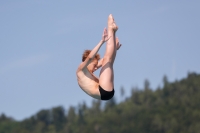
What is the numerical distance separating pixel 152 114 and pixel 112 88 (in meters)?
150

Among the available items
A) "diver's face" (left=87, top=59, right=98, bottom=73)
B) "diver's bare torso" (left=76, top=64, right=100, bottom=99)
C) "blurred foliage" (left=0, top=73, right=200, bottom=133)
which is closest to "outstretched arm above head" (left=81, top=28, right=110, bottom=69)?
"diver's bare torso" (left=76, top=64, right=100, bottom=99)

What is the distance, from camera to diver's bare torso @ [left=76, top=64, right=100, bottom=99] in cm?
1727

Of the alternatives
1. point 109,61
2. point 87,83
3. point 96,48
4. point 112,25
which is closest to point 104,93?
point 87,83

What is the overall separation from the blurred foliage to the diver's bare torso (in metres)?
130

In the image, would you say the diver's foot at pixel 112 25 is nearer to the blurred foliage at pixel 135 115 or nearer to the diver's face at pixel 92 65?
the diver's face at pixel 92 65

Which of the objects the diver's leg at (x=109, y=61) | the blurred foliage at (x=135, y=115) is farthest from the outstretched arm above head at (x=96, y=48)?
the blurred foliage at (x=135, y=115)

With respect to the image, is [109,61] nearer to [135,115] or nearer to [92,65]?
[92,65]

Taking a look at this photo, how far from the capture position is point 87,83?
17297 millimetres

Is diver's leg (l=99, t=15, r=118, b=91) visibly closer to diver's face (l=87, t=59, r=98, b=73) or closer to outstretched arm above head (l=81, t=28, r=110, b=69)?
outstretched arm above head (l=81, t=28, r=110, b=69)

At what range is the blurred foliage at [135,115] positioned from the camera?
526 feet

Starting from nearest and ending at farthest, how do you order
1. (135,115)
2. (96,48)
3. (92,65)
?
1. (96,48)
2. (92,65)
3. (135,115)

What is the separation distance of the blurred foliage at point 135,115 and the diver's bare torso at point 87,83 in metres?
130

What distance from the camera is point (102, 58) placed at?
17641 millimetres

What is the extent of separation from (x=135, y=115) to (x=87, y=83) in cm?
15364
